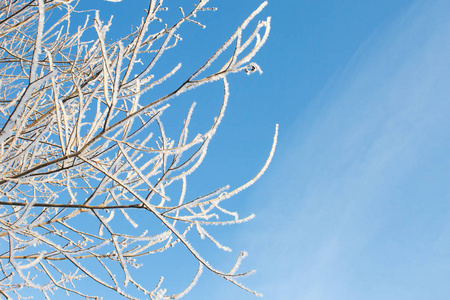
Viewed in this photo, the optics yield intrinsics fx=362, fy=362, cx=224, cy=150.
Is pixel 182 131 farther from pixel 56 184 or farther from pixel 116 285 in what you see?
pixel 56 184

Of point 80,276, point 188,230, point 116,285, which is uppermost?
point 80,276

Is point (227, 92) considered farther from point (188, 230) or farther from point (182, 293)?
point (182, 293)

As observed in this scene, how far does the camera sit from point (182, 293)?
6.41 feet

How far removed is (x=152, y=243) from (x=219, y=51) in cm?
169

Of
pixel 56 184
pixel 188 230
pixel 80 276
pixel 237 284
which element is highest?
pixel 56 184

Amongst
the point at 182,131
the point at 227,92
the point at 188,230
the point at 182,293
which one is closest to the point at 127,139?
the point at 182,131

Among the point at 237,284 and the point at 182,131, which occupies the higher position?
the point at 182,131

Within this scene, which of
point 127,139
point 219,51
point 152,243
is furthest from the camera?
point 152,243

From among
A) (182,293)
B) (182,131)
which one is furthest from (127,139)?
(182,293)

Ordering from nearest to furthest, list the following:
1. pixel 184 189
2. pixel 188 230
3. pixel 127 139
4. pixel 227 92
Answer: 1. pixel 227 92
2. pixel 127 139
3. pixel 184 189
4. pixel 188 230

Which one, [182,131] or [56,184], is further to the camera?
[56,184]

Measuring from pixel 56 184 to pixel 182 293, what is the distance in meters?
2.09

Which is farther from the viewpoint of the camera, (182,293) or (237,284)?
(182,293)

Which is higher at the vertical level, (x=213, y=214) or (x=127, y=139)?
(x=127, y=139)
